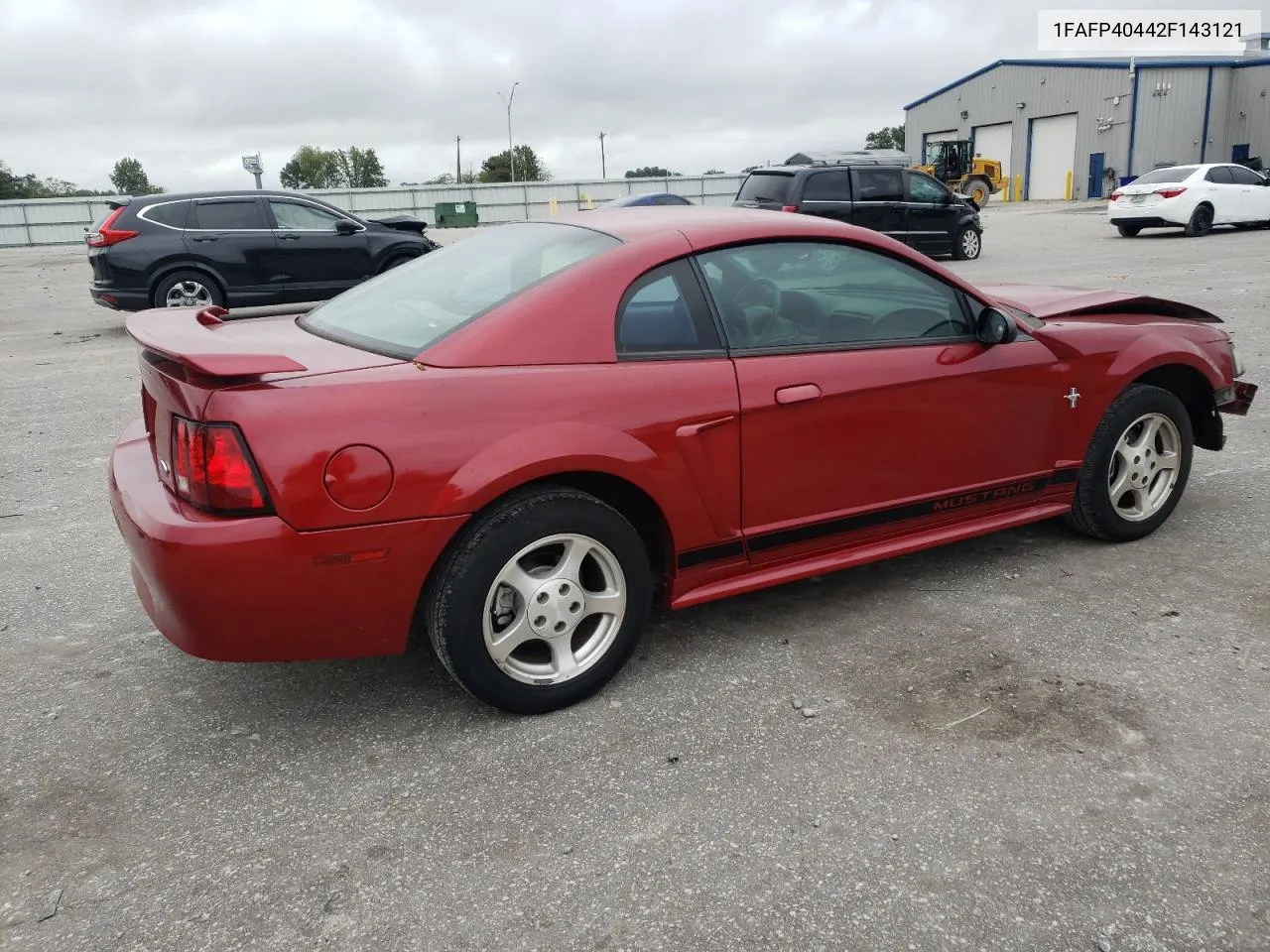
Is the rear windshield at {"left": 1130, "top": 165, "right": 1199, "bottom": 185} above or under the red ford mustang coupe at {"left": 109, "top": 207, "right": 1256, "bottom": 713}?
above

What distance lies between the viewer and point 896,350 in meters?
3.43

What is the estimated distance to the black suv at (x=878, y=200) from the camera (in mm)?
15070

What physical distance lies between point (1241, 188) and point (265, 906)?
908 inches

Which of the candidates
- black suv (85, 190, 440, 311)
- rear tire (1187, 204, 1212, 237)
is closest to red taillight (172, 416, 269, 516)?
black suv (85, 190, 440, 311)

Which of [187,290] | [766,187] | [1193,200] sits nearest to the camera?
[187,290]

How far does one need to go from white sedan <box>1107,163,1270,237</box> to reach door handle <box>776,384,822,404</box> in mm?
19351

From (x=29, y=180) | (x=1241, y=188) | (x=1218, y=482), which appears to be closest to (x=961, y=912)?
(x=1218, y=482)

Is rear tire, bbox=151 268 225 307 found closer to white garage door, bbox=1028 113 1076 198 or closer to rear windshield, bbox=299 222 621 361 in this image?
rear windshield, bbox=299 222 621 361

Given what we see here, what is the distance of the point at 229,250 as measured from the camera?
36.4 ft

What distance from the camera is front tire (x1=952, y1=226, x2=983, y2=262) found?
54.4ft

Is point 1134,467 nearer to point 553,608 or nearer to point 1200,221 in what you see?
point 553,608

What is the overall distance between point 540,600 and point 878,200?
46.9ft

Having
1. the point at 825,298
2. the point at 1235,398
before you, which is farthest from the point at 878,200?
the point at 825,298

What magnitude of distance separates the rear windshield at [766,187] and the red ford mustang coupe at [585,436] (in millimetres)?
11655
